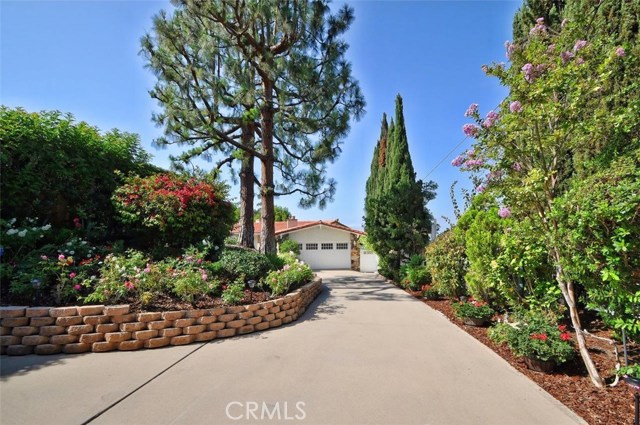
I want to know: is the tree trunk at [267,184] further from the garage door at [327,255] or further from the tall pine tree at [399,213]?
the garage door at [327,255]

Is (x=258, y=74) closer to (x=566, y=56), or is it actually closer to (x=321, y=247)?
(x=566, y=56)

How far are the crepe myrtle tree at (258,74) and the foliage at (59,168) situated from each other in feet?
6.43

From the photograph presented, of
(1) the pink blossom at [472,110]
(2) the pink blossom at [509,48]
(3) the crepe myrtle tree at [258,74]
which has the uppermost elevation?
(3) the crepe myrtle tree at [258,74]

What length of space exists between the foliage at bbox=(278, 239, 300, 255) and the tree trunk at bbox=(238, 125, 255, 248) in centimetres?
734

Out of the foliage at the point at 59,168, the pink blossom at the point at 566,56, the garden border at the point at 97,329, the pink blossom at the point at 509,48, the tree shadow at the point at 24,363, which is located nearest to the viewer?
the tree shadow at the point at 24,363

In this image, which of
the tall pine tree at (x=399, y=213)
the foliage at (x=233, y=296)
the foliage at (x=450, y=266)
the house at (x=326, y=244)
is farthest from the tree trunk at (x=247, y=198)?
the house at (x=326, y=244)

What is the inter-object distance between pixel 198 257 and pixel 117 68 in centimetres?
412

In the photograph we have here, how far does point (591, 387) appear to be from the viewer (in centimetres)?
284

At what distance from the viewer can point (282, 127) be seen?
9227mm

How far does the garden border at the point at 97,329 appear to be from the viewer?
3.55 meters

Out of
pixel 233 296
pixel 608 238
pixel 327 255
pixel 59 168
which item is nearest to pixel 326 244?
pixel 327 255

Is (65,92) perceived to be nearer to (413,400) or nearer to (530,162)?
(413,400)

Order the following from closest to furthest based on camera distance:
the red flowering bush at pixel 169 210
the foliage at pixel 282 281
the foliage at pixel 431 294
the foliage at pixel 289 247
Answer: the foliage at pixel 282 281
the red flowering bush at pixel 169 210
the foliage at pixel 431 294
the foliage at pixel 289 247

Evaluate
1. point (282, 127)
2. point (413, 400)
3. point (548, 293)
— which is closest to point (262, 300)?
point (413, 400)
